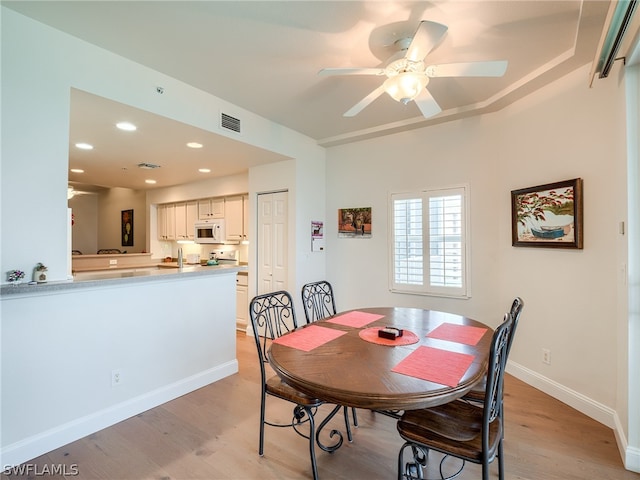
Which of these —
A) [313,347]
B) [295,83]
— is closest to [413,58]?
[295,83]

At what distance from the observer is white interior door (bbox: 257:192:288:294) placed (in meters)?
4.21

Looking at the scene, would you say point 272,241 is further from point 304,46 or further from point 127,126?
point 304,46

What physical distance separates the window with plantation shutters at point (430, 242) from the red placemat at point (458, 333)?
1.44 metres

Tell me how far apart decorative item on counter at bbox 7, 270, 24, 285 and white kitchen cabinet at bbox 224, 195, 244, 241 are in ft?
10.2

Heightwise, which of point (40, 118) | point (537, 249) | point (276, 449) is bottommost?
point (276, 449)

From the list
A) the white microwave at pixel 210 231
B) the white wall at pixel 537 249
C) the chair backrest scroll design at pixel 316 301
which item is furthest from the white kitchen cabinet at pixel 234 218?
the chair backrest scroll design at pixel 316 301

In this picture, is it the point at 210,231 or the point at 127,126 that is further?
the point at 210,231

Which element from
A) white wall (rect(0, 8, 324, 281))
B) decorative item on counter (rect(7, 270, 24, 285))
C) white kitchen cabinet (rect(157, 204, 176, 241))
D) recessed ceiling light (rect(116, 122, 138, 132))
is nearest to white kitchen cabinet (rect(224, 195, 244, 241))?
white kitchen cabinet (rect(157, 204, 176, 241))

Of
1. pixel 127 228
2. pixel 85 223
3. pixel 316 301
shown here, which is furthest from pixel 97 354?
pixel 85 223

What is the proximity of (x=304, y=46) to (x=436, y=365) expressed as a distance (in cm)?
221

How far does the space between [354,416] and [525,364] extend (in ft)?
6.05

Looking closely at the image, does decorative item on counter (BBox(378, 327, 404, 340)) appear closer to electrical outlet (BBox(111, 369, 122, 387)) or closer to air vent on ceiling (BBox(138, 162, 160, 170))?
electrical outlet (BBox(111, 369, 122, 387))

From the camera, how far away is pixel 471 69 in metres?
1.90

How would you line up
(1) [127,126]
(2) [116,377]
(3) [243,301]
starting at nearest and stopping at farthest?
(2) [116,377] < (1) [127,126] < (3) [243,301]
